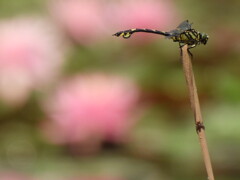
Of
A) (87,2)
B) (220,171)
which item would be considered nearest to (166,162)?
(220,171)

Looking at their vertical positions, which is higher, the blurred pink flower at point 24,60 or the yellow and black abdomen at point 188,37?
the blurred pink flower at point 24,60

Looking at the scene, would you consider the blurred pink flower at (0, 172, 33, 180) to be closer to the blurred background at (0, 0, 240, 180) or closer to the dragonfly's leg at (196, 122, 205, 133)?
the blurred background at (0, 0, 240, 180)

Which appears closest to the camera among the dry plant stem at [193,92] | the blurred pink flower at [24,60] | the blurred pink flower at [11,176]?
the dry plant stem at [193,92]

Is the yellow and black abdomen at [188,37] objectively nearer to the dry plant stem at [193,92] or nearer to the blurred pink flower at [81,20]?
the dry plant stem at [193,92]

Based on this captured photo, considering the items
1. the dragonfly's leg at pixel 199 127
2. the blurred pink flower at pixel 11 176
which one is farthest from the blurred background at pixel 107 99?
the dragonfly's leg at pixel 199 127

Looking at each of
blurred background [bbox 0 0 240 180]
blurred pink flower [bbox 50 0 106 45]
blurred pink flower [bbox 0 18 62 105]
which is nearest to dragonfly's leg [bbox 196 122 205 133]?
blurred background [bbox 0 0 240 180]

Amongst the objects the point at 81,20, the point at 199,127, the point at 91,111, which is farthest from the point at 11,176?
the point at 199,127

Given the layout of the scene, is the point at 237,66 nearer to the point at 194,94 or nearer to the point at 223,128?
the point at 223,128
